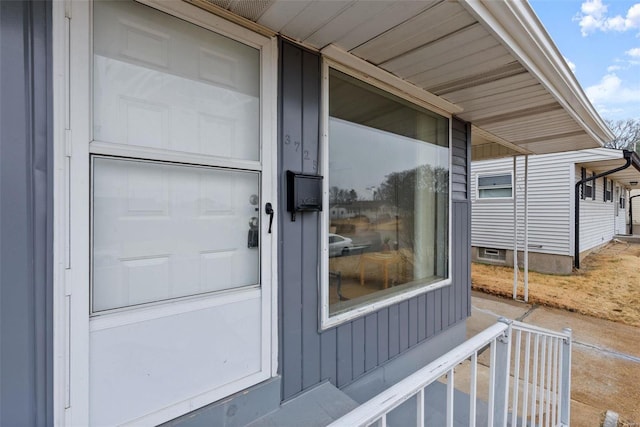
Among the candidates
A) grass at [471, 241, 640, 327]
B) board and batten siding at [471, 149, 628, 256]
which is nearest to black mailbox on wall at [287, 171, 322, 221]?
grass at [471, 241, 640, 327]

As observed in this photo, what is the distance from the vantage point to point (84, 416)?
1.12 metres

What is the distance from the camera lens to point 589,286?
19.0 feet

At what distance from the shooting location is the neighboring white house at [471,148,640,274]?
6.93 meters

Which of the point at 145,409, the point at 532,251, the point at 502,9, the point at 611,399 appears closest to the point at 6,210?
the point at 145,409

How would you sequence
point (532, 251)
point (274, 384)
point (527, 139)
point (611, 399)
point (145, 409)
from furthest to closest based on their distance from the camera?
point (532, 251) < point (527, 139) < point (611, 399) < point (274, 384) < point (145, 409)

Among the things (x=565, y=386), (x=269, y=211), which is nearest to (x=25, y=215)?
(x=269, y=211)

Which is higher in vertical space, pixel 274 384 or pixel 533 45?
pixel 533 45

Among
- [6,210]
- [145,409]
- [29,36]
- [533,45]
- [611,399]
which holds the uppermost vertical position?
[533,45]

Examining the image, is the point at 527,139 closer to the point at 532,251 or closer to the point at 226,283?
the point at 226,283

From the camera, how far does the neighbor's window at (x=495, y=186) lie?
7.68 m

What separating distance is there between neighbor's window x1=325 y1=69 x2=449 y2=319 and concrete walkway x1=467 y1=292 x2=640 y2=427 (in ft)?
4.76

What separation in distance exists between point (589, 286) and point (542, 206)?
228 cm

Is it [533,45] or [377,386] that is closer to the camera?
[533,45]

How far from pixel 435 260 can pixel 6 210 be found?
118 inches
